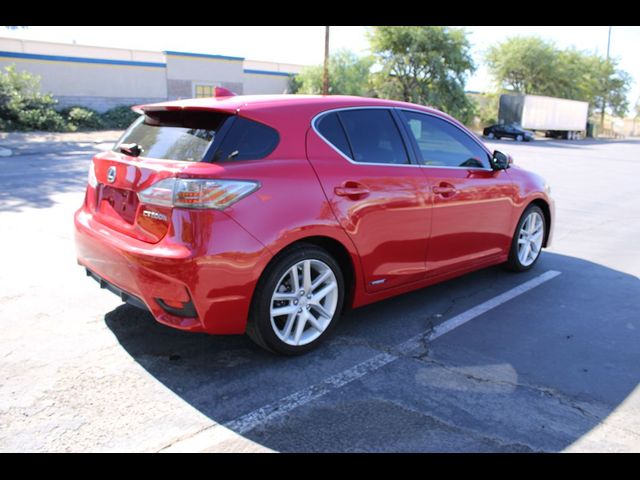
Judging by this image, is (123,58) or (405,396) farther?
(123,58)

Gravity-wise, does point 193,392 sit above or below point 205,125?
below

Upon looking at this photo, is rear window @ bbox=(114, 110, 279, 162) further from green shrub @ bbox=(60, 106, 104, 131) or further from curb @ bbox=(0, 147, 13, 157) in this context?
green shrub @ bbox=(60, 106, 104, 131)

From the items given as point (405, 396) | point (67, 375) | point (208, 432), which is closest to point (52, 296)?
point (67, 375)

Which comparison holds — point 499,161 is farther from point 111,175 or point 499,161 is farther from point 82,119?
point 82,119

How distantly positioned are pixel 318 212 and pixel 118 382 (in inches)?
61.8

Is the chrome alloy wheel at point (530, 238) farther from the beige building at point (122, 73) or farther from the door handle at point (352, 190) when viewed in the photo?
the beige building at point (122, 73)

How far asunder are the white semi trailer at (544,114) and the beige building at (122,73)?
20.9m

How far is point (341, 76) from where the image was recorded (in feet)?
137

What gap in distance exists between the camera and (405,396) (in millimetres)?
3117

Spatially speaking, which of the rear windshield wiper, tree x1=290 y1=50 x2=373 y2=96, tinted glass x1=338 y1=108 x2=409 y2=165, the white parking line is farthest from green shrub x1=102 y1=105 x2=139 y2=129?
the white parking line

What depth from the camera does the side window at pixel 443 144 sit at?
4.34 meters
